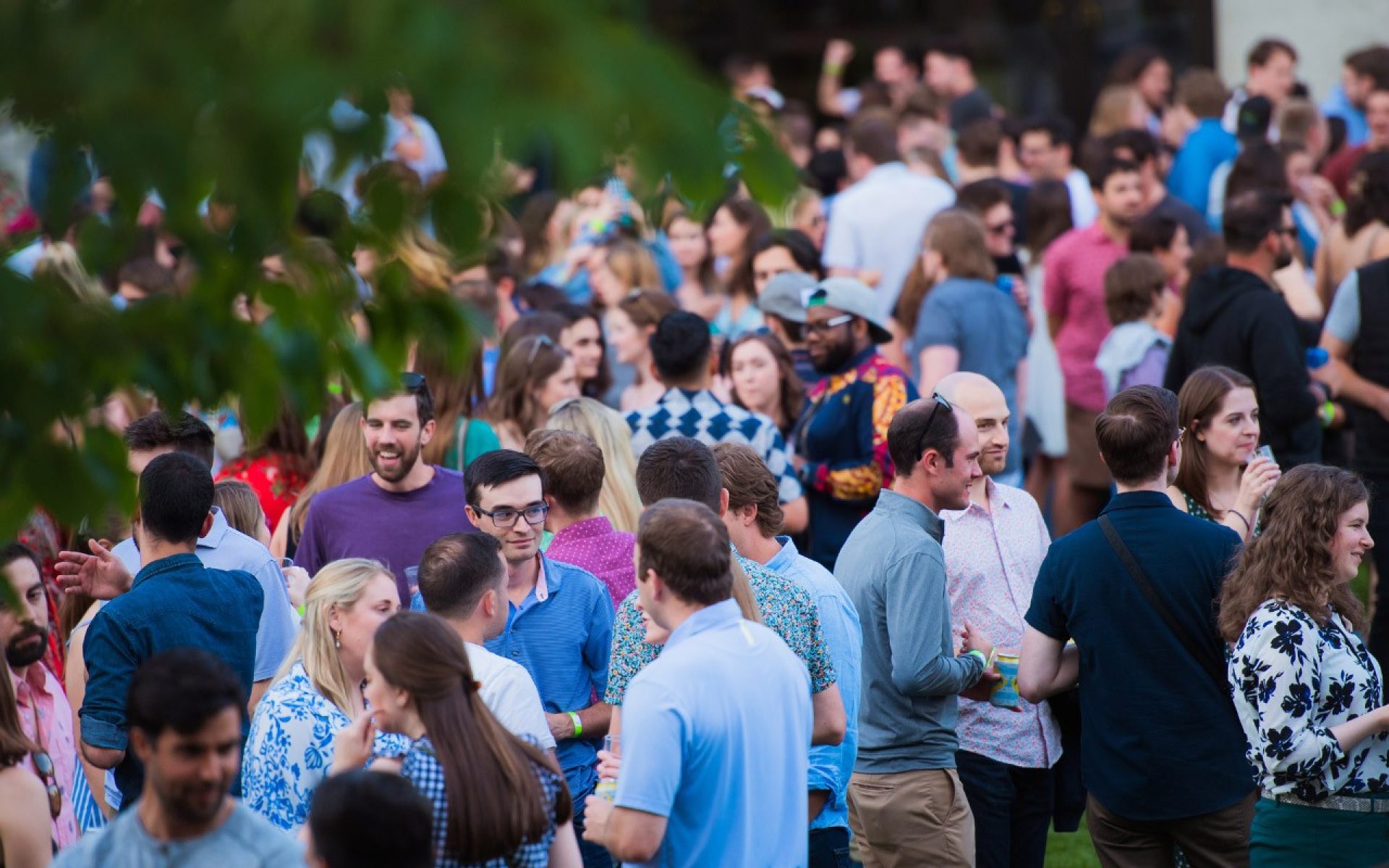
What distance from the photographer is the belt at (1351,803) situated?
4.70 metres

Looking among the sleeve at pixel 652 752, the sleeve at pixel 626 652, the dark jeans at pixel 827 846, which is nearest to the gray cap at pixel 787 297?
the dark jeans at pixel 827 846

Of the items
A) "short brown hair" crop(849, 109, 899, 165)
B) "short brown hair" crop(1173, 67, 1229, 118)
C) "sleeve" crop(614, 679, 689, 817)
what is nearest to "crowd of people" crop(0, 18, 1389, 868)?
"sleeve" crop(614, 679, 689, 817)

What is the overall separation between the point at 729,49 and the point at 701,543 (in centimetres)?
Answer: 1715

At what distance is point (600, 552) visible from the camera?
5.77 metres

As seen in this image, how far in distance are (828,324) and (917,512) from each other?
233 centimetres

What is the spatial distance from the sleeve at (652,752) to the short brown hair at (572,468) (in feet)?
6.46

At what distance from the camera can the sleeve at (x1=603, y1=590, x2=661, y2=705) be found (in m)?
4.68

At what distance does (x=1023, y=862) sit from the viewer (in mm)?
5672

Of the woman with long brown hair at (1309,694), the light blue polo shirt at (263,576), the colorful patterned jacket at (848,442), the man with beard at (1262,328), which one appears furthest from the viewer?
the man with beard at (1262,328)

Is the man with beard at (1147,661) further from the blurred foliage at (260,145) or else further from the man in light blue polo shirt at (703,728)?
the blurred foliage at (260,145)

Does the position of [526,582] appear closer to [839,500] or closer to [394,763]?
[394,763]

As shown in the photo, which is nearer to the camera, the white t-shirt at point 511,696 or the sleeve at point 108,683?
the white t-shirt at point 511,696

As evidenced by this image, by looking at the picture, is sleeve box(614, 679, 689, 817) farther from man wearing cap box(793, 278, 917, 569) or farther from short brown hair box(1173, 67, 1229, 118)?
short brown hair box(1173, 67, 1229, 118)

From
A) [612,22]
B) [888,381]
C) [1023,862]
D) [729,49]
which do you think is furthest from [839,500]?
[729,49]
